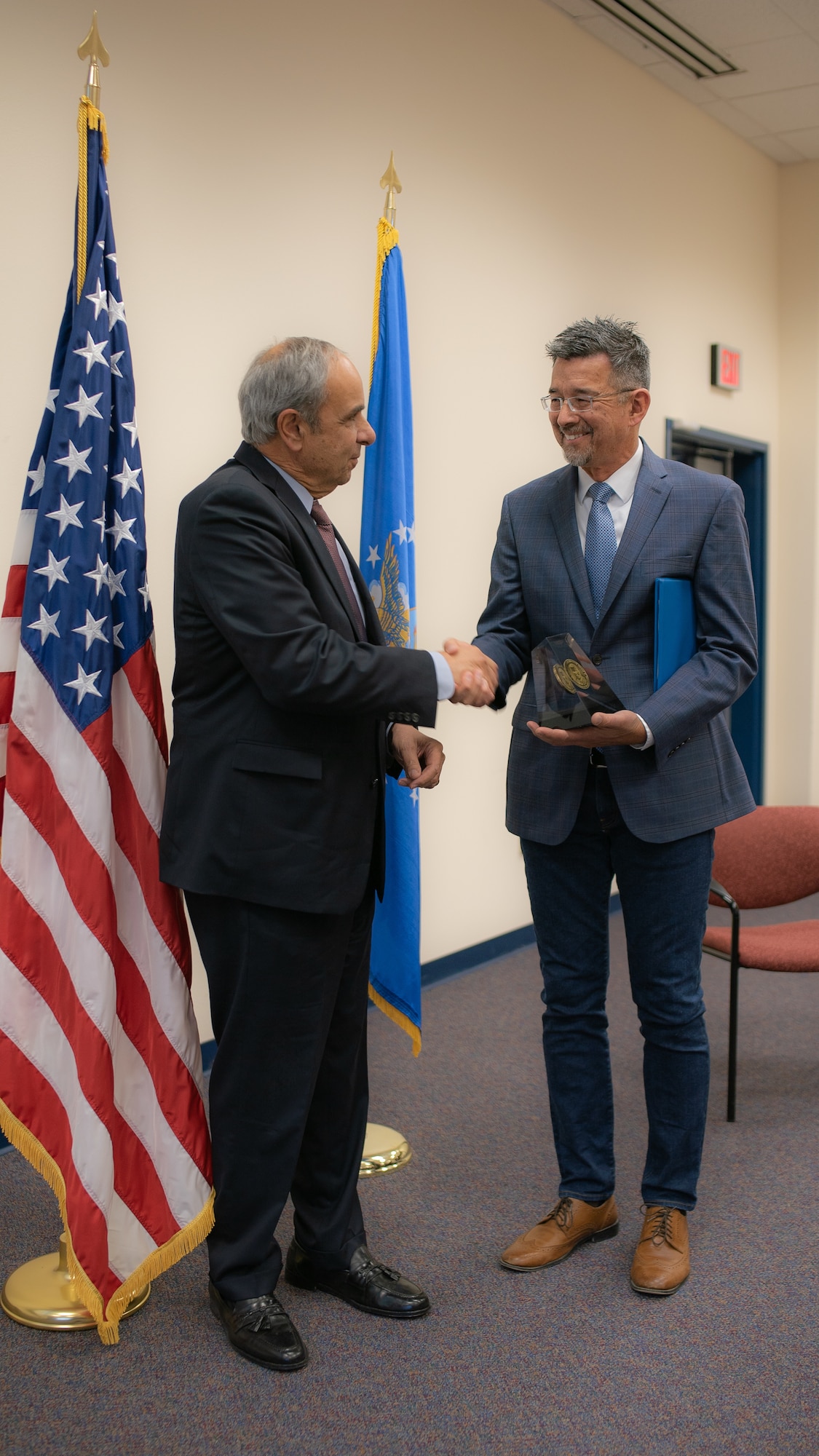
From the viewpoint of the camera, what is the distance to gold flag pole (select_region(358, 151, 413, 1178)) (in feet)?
9.51

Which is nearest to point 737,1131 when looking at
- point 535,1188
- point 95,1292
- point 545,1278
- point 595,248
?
point 535,1188

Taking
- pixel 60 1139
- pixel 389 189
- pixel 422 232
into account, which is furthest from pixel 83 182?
pixel 422 232

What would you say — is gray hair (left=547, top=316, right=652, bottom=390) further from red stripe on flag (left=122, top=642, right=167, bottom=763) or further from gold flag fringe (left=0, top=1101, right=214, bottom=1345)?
gold flag fringe (left=0, top=1101, right=214, bottom=1345)

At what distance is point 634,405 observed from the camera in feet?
7.67

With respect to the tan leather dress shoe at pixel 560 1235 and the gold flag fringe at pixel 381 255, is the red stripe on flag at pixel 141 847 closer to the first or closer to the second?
the tan leather dress shoe at pixel 560 1235

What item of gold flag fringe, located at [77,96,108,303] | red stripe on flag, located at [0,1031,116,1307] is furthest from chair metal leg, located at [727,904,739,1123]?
gold flag fringe, located at [77,96,108,303]

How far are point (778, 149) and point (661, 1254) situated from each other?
592 centimetres

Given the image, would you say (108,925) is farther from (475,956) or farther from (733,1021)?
(475,956)

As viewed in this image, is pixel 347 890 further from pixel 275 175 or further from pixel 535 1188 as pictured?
pixel 275 175

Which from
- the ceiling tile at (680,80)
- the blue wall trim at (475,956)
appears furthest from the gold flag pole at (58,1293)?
the ceiling tile at (680,80)

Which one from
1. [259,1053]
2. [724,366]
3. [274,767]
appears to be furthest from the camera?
[724,366]

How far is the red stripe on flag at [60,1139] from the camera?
216 centimetres

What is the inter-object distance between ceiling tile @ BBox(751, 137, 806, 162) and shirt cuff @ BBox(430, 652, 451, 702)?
17.4ft

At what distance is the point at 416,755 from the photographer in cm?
233
